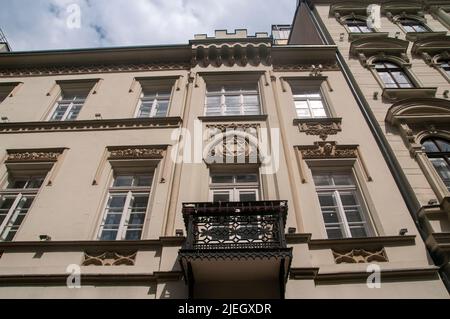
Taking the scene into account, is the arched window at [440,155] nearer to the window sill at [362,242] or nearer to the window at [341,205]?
the window at [341,205]

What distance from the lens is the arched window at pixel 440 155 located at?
Result: 315 inches

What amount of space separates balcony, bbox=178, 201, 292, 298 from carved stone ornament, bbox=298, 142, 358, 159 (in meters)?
2.66

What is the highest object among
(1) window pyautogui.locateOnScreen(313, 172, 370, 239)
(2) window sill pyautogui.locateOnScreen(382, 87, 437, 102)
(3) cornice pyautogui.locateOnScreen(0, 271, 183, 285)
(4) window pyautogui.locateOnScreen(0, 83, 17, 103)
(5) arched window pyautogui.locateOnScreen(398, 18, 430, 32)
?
(5) arched window pyautogui.locateOnScreen(398, 18, 430, 32)

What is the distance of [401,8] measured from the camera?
Result: 1471 centimetres

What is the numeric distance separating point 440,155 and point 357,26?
26.1ft

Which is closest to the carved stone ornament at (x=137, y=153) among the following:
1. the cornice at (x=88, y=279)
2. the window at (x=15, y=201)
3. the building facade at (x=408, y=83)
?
the window at (x=15, y=201)

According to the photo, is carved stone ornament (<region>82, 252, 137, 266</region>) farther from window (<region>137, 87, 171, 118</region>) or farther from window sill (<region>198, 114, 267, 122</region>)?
window (<region>137, 87, 171, 118</region>)

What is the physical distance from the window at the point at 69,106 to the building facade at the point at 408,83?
8.85m

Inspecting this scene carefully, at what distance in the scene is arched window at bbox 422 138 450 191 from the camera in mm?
7996

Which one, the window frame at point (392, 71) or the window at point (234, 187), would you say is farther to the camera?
the window frame at point (392, 71)

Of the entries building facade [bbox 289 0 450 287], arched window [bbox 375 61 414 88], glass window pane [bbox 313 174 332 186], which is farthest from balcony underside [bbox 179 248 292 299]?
arched window [bbox 375 61 414 88]

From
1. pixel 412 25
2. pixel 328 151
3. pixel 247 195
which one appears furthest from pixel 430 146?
pixel 412 25

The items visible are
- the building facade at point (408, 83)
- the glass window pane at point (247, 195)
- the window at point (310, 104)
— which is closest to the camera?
the building facade at point (408, 83)
